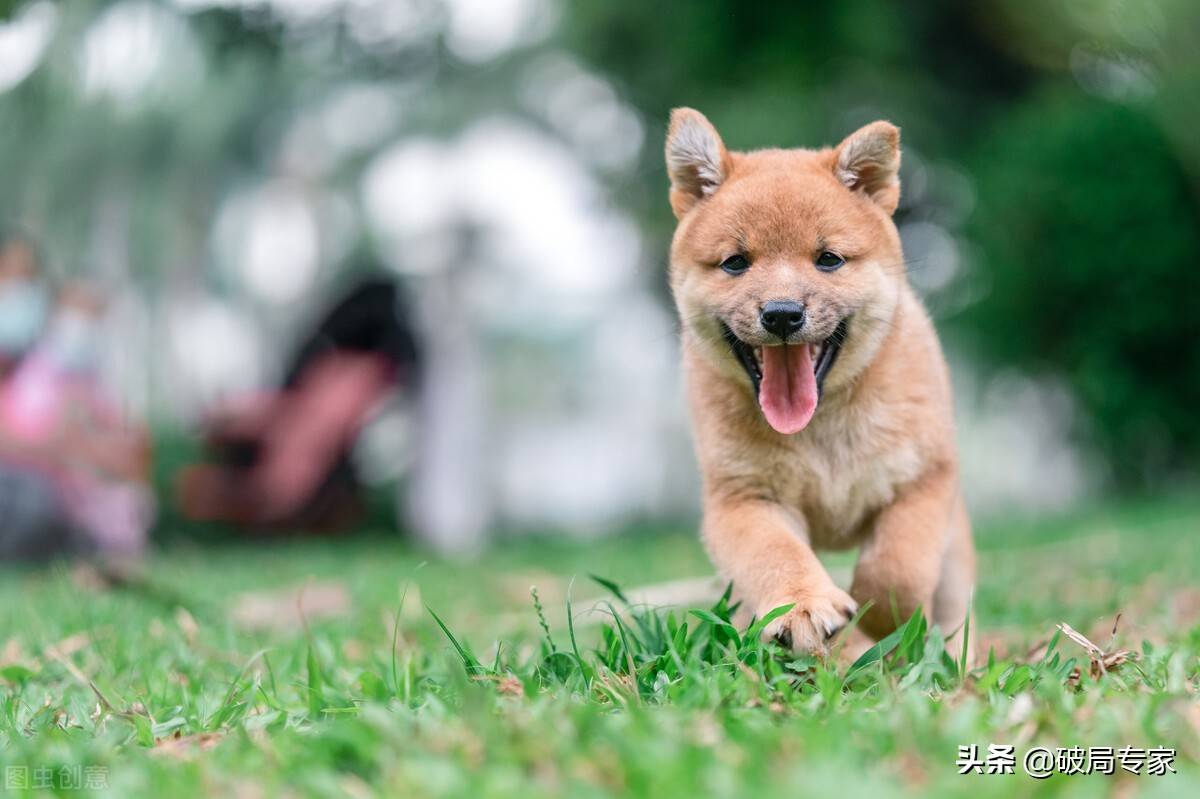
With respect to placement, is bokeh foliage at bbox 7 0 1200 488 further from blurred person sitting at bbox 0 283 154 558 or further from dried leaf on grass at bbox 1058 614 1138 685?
dried leaf on grass at bbox 1058 614 1138 685

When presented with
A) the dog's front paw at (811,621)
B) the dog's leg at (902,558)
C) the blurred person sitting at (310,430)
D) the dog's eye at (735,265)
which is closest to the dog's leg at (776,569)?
the dog's front paw at (811,621)

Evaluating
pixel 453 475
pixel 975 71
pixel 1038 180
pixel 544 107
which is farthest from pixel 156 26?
pixel 975 71

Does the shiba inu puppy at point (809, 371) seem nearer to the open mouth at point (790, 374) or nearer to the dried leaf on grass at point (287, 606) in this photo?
the open mouth at point (790, 374)

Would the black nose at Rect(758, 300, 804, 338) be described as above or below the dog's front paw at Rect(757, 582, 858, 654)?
above

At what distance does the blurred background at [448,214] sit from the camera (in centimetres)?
995

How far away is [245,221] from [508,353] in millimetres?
4718

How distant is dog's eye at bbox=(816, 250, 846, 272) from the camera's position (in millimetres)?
3096

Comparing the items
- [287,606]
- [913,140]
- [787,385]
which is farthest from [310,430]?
[787,385]

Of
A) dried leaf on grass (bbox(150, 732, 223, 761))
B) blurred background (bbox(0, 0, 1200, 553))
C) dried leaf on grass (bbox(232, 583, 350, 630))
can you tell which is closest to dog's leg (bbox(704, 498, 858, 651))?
dried leaf on grass (bbox(150, 732, 223, 761))

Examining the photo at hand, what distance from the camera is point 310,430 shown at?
40.7ft

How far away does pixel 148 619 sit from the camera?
170 inches

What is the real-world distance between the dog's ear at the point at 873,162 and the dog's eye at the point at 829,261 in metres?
0.27

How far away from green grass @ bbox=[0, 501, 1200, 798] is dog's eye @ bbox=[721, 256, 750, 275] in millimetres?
937

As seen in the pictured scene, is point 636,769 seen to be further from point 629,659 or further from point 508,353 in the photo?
point 508,353
